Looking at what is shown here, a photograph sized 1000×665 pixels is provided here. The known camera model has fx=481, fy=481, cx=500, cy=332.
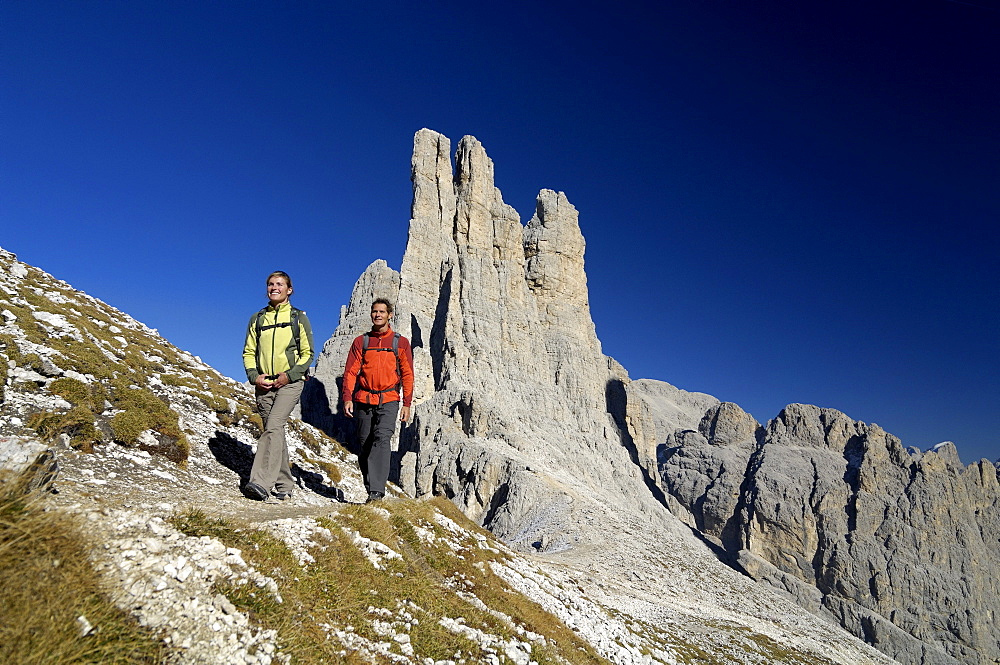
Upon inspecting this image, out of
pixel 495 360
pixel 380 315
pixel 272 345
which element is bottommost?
pixel 272 345

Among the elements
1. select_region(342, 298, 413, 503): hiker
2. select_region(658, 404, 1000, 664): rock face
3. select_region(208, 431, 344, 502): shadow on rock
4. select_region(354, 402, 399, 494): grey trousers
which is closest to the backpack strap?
select_region(342, 298, 413, 503): hiker

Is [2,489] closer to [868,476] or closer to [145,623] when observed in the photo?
[145,623]

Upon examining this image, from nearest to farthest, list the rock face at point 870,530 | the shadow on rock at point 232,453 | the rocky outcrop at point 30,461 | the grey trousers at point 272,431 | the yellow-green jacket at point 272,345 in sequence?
the rocky outcrop at point 30,461 < the yellow-green jacket at point 272,345 < the grey trousers at point 272,431 < the shadow on rock at point 232,453 < the rock face at point 870,530

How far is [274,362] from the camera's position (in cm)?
866

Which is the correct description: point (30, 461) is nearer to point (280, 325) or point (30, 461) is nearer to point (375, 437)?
point (280, 325)

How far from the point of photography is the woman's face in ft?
28.4

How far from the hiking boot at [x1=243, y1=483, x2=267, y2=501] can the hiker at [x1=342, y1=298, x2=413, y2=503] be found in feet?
5.99

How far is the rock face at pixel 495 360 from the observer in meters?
47.8

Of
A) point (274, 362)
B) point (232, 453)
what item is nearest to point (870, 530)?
point (232, 453)

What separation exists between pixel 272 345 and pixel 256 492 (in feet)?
9.16

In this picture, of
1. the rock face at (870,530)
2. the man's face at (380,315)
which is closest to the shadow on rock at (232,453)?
the man's face at (380,315)

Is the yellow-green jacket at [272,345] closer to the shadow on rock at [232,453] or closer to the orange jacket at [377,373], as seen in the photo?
the orange jacket at [377,373]

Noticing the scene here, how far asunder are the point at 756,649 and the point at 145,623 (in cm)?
3150

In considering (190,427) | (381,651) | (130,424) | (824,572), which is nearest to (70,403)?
(130,424)
